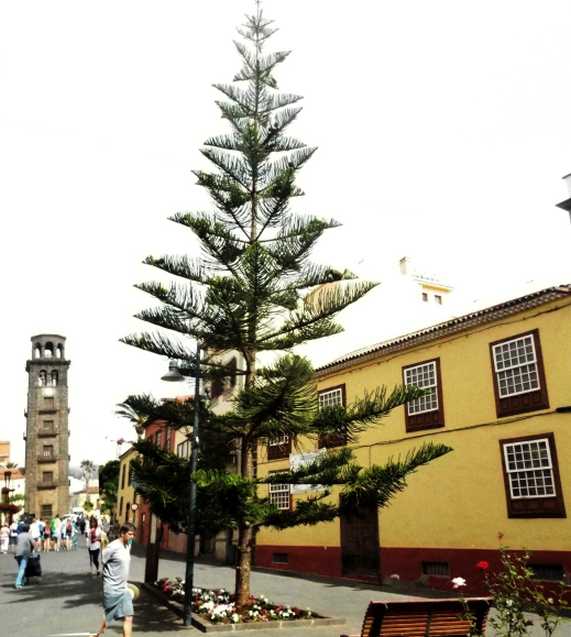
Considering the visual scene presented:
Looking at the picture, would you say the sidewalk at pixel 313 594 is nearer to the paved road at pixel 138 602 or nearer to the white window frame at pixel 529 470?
the paved road at pixel 138 602

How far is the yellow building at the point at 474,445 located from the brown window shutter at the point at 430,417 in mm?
37

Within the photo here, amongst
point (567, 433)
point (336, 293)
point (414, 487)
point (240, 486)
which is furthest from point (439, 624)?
point (414, 487)

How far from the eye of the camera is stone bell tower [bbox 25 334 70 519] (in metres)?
69.6

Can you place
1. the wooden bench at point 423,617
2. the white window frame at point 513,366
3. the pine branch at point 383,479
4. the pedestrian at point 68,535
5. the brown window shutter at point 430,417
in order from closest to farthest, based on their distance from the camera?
the wooden bench at point 423,617 < the pine branch at point 383,479 < the white window frame at point 513,366 < the brown window shutter at point 430,417 < the pedestrian at point 68,535

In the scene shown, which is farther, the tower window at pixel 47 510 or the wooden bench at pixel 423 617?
the tower window at pixel 47 510

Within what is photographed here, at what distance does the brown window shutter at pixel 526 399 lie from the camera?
1456cm

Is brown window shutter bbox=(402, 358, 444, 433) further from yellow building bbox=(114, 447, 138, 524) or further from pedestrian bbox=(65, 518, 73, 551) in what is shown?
yellow building bbox=(114, 447, 138, 524)

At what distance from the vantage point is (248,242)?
45.3 feet

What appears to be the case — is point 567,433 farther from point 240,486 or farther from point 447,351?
point 240,486

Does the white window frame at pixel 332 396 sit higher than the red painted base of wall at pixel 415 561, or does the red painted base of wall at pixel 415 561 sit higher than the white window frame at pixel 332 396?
the white window frame at pixel 332 396

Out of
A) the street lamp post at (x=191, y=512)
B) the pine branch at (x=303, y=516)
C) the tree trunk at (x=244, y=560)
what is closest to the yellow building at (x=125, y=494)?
the street lamp post at (x=191, y=512)

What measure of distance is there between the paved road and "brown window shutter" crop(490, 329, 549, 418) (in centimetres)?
491

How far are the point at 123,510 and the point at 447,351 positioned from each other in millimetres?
39976

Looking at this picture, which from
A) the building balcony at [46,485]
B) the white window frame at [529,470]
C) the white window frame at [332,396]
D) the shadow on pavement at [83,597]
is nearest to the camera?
the shadow on pavement at [83,597]
